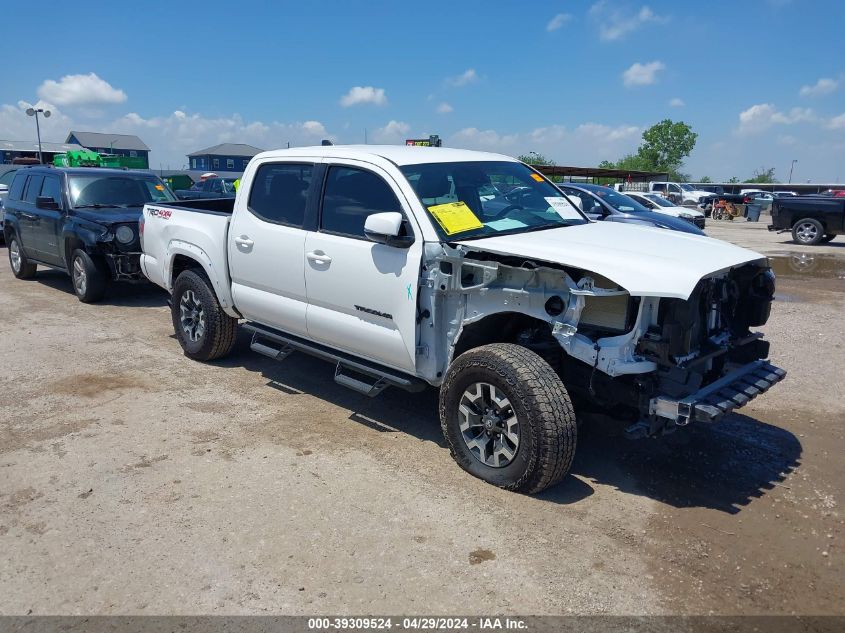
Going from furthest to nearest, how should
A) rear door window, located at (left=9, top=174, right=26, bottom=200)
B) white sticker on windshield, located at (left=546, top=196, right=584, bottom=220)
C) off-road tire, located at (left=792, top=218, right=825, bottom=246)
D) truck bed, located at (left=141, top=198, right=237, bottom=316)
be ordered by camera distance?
off-road tire, located at (left=792, top=218, right=825, bottom=246) < rear door window, located at (left=9, top=174, right=26, bottom=200) < truck bed, located at (left=141, top=198, right=237, bottom=316) < white sticker on windshield, located at (left=546, top=196, right=584, bottom=220)

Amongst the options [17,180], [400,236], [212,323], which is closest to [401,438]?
[400,236]

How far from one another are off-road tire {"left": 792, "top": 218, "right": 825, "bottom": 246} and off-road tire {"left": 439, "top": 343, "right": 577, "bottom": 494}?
17.7 metres

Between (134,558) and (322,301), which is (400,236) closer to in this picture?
(322,301)

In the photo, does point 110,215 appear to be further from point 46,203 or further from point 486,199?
point 486,199

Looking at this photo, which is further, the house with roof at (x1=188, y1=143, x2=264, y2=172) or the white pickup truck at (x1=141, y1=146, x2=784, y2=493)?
the house with roof at (x1=188, y1=143, x2=264, y2=172)

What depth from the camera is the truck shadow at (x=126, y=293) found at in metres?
9.50

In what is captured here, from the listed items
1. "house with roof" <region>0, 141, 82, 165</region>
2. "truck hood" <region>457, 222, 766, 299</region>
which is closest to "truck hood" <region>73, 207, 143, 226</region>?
"truck hood" <region>457, 222, 766, 299</region>

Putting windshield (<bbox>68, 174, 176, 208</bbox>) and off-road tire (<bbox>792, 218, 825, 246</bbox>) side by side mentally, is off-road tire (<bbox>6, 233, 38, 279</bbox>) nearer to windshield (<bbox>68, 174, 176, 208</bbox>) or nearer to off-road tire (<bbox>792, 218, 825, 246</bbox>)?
windshield (<bbox>68, 174, 176, 208</bbox>)

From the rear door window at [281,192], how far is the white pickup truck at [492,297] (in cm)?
1

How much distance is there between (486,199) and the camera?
4.84 meters

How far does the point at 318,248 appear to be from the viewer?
495 centimetres

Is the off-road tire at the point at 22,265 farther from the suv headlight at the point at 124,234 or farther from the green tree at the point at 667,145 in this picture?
the green tree at the point at 667,145

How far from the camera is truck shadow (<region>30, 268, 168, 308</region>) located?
9.50 meters

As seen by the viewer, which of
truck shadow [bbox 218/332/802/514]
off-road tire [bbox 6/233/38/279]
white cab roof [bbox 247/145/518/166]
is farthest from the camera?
off-road tire [bbox 6/233/38/279]
